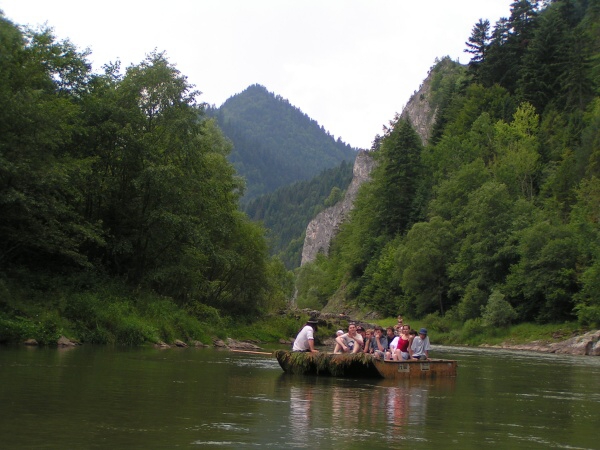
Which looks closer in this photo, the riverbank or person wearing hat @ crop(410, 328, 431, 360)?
person wearing hat @ crop(410, 328, 431, 360)

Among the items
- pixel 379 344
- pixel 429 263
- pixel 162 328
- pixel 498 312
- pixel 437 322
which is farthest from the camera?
pixel 429 263

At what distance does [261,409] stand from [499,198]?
6356cm

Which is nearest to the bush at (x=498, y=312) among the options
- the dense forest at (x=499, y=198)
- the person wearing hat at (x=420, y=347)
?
the dense forest at (x=499, y=198)

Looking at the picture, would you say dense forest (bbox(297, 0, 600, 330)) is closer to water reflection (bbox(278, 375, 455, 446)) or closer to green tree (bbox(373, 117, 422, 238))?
green tree (bbox(373, 117, 422, 238))

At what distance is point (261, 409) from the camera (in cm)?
1420

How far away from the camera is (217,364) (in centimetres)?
2564

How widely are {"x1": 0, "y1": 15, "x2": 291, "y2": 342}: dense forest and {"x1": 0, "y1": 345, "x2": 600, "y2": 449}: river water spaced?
8.84 metres

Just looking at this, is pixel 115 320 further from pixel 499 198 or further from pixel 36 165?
pixel 499 198

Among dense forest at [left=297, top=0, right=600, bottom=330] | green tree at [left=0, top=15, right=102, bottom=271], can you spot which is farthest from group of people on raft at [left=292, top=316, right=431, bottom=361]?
dense forest at [left=297, top=0, right=600, bottom=330]

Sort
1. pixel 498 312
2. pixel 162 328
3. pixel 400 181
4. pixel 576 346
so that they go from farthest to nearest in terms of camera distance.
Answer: pixel 400 181, pixel 498 312, pixel 576 346, pixel 162 328

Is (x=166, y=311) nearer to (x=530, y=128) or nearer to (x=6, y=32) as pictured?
(x=6, y=32)

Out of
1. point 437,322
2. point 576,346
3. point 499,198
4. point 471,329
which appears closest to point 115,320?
point 576,346

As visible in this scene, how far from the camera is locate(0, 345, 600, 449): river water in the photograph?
10840 mm

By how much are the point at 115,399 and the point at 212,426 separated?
322 centimetres
